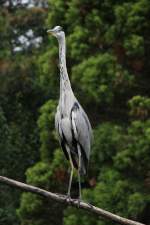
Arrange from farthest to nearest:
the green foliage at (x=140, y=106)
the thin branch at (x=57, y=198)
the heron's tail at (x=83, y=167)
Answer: the green foliage at (x=140, y=106) < the heron's tail at (x=83, y=167) < the thin branch at (x=57, y=198)

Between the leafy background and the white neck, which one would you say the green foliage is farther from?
the white neck

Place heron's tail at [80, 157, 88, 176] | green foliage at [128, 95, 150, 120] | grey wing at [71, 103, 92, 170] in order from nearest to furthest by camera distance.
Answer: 1. grey wing at [71, 103, 92, 170]
2. heron's tail at [80, 157, 88, 176]
3. green foliage at [128, 95, 150, 120]

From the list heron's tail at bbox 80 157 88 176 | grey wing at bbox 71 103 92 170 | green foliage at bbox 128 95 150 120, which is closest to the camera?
grey wing at bbox 71 103 92 170

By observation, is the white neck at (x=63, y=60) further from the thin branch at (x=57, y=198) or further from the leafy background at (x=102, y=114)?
the leafy background at (x=102, y=114)

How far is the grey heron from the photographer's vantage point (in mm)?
8406

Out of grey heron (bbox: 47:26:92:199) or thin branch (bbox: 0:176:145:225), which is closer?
thin branch (bbox: 0:176:145:225)

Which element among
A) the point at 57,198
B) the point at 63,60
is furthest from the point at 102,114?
the point at 57,198

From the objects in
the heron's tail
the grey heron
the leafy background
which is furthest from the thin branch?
the leafy background

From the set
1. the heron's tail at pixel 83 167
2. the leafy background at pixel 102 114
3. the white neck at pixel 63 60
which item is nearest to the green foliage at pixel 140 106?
the leafy background at pixel 102 114

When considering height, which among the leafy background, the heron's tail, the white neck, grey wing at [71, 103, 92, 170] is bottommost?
the leafy background

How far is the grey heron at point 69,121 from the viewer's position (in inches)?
331

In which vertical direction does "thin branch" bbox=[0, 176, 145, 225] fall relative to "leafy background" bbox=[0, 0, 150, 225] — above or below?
above

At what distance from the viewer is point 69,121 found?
858 centimetres

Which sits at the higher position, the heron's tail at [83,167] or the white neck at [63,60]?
the white neck at [63,60]
